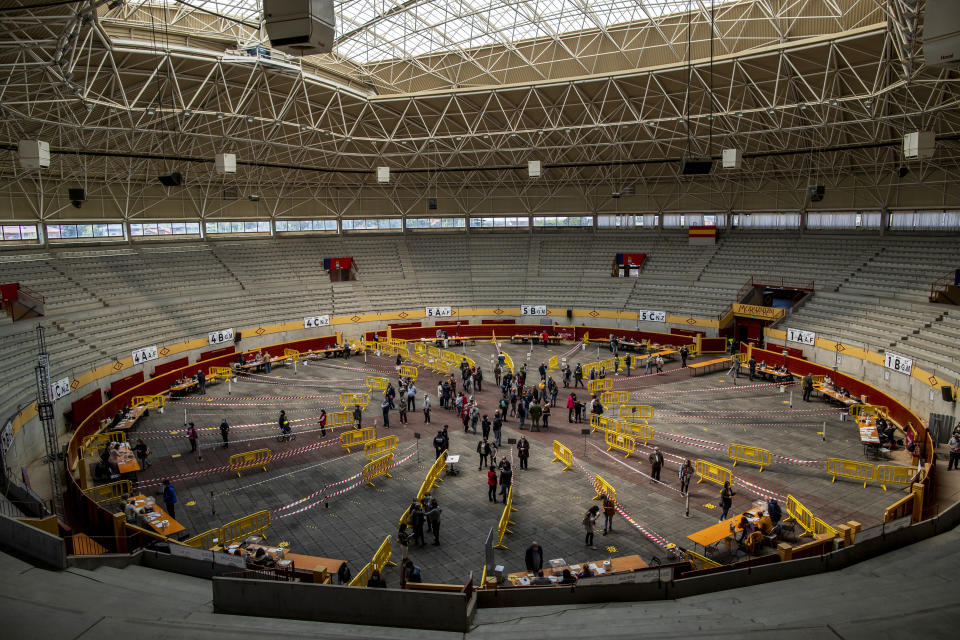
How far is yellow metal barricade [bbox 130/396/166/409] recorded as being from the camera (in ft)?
91.7

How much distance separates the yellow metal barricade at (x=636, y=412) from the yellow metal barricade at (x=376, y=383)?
12022mm

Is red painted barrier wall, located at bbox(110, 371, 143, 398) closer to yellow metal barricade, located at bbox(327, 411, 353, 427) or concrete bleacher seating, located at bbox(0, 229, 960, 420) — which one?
concrete bleacher seating, located at bbox(0, 229, 960, 420)

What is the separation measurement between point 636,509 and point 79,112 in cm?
3102

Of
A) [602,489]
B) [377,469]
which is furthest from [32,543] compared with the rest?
[602,489]

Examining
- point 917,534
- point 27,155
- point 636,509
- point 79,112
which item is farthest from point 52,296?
point 917,534

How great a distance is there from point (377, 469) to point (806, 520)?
12.5 m

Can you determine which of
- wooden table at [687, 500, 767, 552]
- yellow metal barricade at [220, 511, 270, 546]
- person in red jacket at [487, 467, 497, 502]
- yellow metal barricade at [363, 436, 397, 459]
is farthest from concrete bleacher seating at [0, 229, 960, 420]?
person in red jacket at [487, 467, 497, 502]

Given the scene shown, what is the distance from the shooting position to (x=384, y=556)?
14.2 metres

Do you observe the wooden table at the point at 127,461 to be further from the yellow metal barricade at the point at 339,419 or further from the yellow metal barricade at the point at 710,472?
the yellow metal barricade at the point at 710,472

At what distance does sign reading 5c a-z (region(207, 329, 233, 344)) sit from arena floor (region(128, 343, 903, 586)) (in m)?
5.94

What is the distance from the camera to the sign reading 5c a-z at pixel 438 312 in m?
45.6

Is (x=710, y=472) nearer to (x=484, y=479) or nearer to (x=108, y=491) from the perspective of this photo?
(x=484, y=479)

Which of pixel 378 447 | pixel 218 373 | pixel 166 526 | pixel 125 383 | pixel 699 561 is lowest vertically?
pixel 699 561

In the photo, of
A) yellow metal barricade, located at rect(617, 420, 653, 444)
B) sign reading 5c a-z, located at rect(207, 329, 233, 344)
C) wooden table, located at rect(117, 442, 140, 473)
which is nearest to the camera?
wooden table, located at rect(117, 442, 140, 473)
